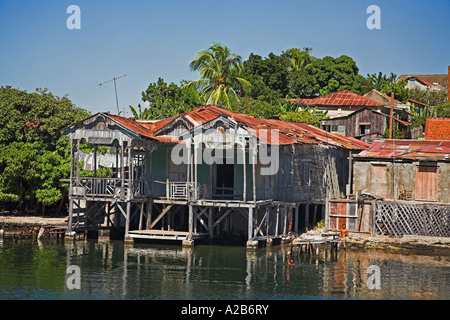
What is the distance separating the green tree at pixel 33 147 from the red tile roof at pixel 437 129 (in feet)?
72.4

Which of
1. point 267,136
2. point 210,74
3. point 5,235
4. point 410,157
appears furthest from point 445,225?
point 210,74

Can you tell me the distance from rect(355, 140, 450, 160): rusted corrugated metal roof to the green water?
17.9 ft

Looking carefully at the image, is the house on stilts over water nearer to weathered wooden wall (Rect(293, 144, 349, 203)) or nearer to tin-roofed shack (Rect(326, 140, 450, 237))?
weathered wooden wall (Rect(293, 144, 349, 203))

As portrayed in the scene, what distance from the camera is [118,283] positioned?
24.7 meters

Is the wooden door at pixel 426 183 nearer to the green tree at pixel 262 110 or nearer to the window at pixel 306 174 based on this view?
the window at pixel 306 174

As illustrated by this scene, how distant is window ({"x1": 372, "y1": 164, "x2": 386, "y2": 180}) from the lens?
116 ft

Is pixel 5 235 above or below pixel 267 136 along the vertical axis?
below

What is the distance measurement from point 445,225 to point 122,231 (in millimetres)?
15873

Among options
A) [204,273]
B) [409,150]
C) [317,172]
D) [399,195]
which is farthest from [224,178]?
[409,150]

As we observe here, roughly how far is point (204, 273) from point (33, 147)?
1638 centimetres

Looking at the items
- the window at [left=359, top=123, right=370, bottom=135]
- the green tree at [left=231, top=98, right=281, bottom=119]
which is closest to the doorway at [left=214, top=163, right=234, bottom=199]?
the green tree at [left=231, top=98, right=281, bottom=119]

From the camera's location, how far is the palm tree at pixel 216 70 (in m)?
58.8
